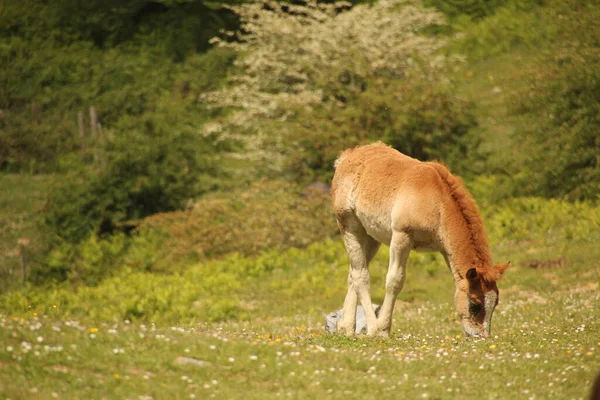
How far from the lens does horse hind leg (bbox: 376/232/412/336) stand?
1320 cm

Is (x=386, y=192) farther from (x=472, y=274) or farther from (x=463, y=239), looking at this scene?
(x=472, y=274)

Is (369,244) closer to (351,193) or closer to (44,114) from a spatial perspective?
(351,193)

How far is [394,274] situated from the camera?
13.4 metres

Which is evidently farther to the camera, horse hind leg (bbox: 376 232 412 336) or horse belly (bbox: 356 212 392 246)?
horse belly (bbox: 356 212 392 246)

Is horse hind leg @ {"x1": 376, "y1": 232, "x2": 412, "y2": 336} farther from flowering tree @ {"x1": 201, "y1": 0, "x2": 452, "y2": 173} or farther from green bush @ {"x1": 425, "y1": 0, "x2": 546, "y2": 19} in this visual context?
green bush @ {"x1": 425, "y1": 0, "x2": 546, "y2": 19}

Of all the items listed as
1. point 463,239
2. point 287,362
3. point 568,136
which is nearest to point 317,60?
point 568,136

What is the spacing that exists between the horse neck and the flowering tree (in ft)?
66.6

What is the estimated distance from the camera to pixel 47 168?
39219 mm

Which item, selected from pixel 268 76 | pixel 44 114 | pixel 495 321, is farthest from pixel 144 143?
pixel 495 321

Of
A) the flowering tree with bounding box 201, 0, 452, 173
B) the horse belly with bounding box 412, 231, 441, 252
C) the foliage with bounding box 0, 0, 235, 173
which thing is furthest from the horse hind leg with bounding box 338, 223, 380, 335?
the foliage with bounding box 0, 0, 235, 173

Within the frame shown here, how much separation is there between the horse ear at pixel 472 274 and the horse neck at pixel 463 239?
0.28m

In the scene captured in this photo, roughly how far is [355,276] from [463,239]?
2.14 metres

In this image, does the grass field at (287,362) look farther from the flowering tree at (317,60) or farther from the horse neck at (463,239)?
the flowering tree at (317,60)

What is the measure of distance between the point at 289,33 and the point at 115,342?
90.6ft
